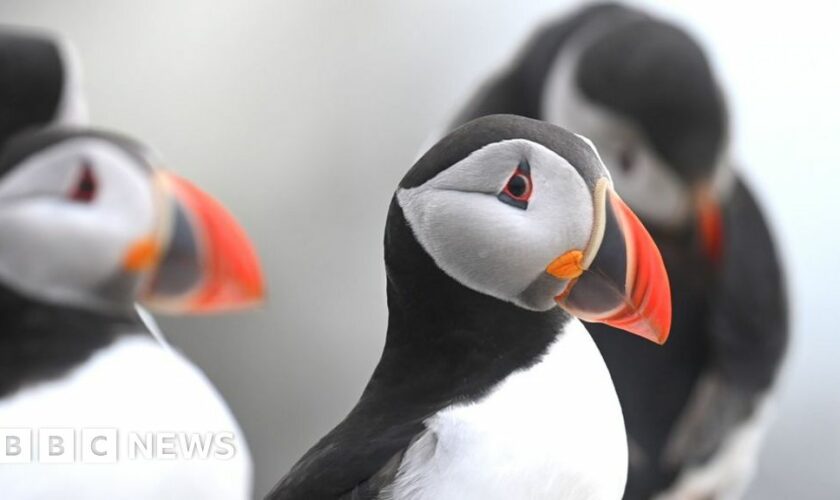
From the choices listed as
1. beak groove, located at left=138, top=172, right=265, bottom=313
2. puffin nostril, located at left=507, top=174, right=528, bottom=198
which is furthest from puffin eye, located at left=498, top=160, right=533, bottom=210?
beak groove, located at left=138, top=172, right=265, bottom=313

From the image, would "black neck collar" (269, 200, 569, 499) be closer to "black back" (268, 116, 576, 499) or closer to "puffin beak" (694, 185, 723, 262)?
"black back" (268, 116, 576, 499)

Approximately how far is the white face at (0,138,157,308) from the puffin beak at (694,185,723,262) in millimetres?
698

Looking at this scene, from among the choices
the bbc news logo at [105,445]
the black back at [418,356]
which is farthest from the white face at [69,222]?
the black back at [418,356]

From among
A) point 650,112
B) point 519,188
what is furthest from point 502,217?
point 650,112

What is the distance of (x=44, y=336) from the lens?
0.98 m

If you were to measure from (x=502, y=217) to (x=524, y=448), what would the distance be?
3.8 inches

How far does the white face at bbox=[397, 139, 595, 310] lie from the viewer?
59cm

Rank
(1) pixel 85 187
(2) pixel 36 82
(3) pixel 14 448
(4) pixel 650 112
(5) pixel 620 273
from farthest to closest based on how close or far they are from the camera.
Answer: (4) pixel 650 112 → (2) pixel 36 82 → (1) pixel 85 187 → (3) pixel 14 448 → (5) pixel 620 273

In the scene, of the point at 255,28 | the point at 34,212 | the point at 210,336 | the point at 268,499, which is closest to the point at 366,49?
the point at 255,28

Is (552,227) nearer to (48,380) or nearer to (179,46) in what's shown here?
(48,380)

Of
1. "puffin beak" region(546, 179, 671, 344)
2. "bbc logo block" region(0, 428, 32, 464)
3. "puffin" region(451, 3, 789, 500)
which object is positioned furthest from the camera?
"puffin" region(451, 3, 789, 500)

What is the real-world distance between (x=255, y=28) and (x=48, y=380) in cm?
160

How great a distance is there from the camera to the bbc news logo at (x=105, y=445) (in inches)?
35.9

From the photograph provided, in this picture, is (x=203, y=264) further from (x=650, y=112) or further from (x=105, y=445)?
(x=650, y=112)
